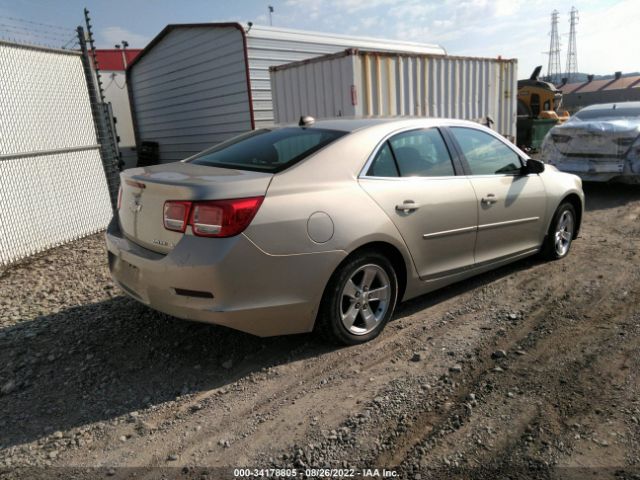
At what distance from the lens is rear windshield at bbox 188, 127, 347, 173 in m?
3.44

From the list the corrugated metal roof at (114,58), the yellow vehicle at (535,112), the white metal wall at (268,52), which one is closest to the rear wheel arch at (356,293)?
the white metal wall at (268,52)

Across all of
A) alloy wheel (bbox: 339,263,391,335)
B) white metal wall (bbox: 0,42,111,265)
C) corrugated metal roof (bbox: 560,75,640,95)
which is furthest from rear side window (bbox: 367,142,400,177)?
corrugated metal roof (bbox: 560,75,640,95)

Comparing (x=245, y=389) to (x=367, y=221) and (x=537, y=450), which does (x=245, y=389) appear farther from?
(x=537, y=450)

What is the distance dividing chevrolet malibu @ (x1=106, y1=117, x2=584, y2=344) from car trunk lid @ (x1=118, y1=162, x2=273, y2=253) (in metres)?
0.01

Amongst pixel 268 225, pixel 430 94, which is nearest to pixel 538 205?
pixel 268 225

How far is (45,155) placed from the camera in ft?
20.9

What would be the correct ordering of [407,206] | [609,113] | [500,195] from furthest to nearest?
[609,113] → [500,195] → [407,206]

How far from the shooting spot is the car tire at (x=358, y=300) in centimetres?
335

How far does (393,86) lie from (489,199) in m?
4.82

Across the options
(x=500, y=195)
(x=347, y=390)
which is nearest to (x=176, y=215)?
(x=347, y=390)

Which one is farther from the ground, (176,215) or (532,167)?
(176,215)

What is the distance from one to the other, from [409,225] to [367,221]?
44 centimetres

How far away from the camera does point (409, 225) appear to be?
3684mm

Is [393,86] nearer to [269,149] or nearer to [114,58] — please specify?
[269,149]
